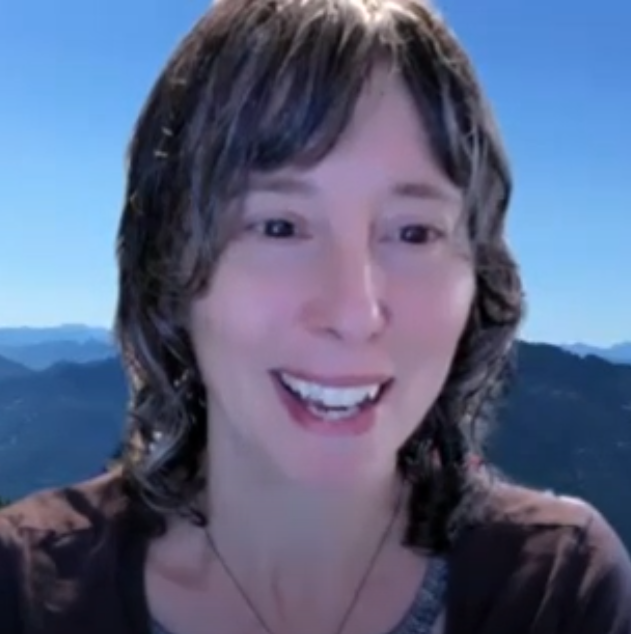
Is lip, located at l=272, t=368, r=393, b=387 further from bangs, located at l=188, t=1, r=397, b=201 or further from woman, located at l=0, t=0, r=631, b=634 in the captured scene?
bangs, located at l=188, t=1, r=397, b=201

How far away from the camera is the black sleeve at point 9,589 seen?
1052 mm

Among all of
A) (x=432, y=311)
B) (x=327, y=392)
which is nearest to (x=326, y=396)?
(x=327, y=392)

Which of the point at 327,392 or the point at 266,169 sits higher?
the point at 266,169

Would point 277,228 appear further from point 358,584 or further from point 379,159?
point 358,584

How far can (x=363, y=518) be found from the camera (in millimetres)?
1134

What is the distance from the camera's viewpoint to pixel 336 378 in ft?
3.08

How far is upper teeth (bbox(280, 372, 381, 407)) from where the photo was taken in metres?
0.94

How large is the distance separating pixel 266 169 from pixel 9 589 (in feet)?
1.39

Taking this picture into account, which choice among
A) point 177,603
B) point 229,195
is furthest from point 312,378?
point 177,603

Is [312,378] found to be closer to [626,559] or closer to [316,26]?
[316,26]

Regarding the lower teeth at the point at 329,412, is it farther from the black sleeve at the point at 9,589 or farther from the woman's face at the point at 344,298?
the black sleeve at the point at 9,589

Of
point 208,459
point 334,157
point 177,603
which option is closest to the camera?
point 334,157

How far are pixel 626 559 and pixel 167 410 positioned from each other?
17.9 inches

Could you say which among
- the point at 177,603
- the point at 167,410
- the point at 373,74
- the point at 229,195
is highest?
the point at 373,74
